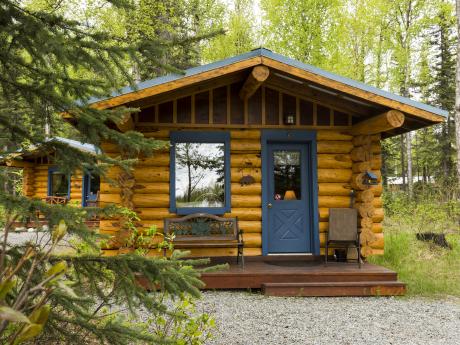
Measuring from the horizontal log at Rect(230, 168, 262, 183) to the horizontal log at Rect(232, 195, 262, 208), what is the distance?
0.30 meters

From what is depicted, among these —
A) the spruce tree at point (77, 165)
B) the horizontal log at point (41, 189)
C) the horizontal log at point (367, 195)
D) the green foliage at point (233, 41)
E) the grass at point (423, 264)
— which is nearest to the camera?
the spruce tree at point (77, 165)

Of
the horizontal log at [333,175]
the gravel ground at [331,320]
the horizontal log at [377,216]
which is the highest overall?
the horizontal log at [333,175]

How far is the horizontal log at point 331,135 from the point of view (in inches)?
288

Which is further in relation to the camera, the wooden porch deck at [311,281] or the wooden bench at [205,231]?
the wooden bench at [205,231]

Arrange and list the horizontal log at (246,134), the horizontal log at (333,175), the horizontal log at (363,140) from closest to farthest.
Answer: the horizontal log at (363,140), the horizontal log at (246,134), the horizontal log at (333,175)

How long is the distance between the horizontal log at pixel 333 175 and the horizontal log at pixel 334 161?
0.08 m

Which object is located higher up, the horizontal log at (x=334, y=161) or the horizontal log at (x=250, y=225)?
the horizontal log at (x=334, y=161)

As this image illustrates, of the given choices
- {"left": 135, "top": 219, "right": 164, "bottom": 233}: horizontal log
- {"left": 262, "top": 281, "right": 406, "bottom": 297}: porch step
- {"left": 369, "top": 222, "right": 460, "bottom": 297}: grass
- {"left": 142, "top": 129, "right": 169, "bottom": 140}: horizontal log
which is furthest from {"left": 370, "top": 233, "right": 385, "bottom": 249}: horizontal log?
{"left": 142, "top": 129, "right": 169, "bottom": 140}: horizontal log

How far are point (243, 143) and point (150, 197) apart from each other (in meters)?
1.94

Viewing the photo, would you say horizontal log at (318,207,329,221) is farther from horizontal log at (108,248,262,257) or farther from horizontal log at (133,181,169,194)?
horizontal log at (133,181,169,194)

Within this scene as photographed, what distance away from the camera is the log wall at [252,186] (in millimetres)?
6926

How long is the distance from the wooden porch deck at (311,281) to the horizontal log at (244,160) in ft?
6.22

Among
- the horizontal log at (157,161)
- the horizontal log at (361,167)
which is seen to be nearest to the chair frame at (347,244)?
the horizontal log at (361,167)

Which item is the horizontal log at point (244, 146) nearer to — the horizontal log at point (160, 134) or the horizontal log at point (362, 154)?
the horizontal log at point (160, 134)
